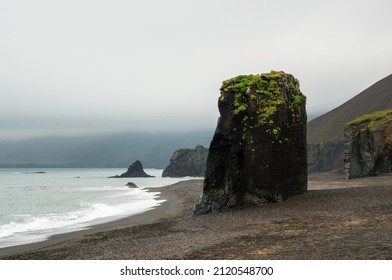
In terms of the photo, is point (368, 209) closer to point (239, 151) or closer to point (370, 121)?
point (239, 151)

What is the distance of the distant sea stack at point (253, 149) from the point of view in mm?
28141

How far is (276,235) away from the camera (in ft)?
55.2

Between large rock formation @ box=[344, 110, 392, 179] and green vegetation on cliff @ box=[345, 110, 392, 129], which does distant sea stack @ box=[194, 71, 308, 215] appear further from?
green vegetation on cliff @ box=[345, 110, 392, 129]

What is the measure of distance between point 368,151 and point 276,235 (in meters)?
45.6

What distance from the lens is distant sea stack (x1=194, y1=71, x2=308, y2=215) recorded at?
28141 millimetres

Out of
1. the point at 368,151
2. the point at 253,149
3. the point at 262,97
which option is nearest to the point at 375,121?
the point at 368,151

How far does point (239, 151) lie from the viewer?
28578 mm

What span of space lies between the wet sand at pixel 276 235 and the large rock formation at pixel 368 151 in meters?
30.0

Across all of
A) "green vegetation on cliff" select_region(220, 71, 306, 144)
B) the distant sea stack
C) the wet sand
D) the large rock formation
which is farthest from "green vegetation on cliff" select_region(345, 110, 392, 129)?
the wet sand

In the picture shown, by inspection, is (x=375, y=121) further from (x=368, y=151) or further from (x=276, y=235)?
(x=276, y=235)

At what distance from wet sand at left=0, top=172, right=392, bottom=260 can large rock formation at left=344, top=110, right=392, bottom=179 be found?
98.5ft

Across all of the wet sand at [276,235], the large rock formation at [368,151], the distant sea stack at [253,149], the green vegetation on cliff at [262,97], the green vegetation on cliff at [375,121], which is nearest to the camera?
the wet sand at [276,235]

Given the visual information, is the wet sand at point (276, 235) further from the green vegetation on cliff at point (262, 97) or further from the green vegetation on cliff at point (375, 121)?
the green vegetation on cliff at point (375, 121)

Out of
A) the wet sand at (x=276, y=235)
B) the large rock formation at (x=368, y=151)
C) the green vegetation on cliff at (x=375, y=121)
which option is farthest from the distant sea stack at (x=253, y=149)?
the green vegetation on cliff at (x=375, y=121)
